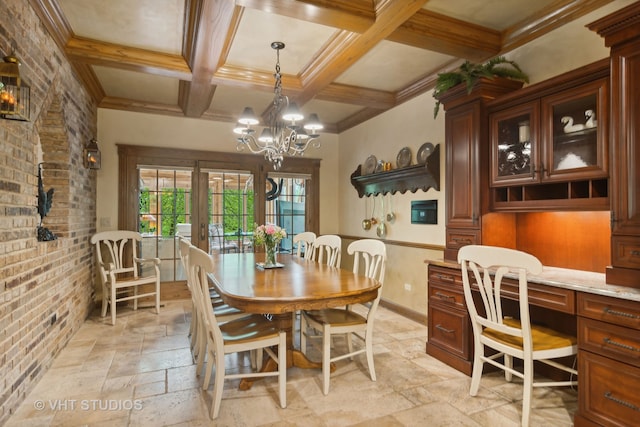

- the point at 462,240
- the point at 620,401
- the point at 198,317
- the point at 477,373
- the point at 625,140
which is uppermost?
the point at 625,140

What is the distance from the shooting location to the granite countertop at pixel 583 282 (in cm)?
181

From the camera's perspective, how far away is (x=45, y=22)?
8.70 ft

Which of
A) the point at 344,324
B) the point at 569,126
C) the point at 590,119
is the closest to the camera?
the point at 590,119

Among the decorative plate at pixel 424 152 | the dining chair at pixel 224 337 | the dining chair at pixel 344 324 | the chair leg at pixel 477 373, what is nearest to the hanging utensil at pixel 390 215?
the decorative plate at pixel 424 152

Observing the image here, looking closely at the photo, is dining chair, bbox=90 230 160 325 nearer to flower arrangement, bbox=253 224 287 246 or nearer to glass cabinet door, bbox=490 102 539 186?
flower arrangement, bbox=253 224 287 246

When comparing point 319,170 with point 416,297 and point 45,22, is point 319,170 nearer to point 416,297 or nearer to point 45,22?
point 416,297

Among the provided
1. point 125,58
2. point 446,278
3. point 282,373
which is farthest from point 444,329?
point 125,58

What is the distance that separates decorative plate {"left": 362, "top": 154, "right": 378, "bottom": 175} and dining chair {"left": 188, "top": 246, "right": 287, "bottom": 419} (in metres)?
3.01

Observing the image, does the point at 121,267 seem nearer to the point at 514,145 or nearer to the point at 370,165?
the point at 370,165

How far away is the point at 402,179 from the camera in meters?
4.30

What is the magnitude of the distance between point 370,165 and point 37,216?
3794mm

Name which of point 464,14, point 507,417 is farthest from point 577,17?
point 507,417

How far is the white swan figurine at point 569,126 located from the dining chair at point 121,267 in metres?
4.37

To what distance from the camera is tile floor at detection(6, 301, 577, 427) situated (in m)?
2.14
